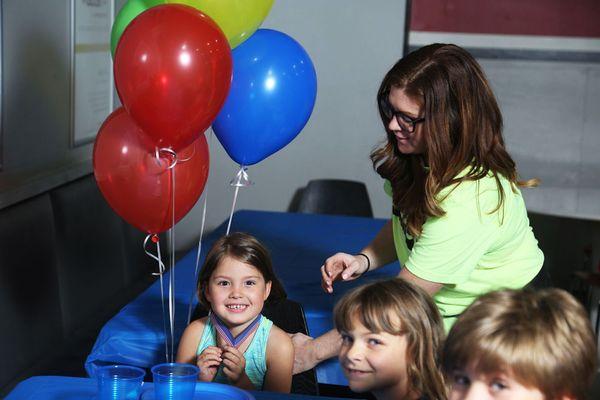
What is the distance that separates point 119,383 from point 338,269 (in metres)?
0.89

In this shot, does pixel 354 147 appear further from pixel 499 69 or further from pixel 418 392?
pixel 418 392

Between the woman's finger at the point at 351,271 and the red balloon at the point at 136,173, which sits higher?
the red balloon at the point at 136,173

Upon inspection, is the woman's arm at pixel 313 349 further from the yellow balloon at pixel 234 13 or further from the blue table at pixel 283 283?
the yellow balloon at pixel 234 13

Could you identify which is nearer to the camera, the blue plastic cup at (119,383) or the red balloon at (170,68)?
the blue plastic cup at (119,383)

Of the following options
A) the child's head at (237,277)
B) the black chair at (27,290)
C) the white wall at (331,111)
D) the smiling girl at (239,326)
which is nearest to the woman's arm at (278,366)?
the smiling girl at (239,326)

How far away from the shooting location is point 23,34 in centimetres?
358

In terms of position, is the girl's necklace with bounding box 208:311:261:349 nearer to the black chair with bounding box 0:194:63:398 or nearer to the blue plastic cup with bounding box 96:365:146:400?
the blue plastic cup with bounding box 96:365:146:400

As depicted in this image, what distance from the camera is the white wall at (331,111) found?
199 inches

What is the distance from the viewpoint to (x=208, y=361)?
2.33 meters

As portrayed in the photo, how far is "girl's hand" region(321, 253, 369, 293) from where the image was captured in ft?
8.09

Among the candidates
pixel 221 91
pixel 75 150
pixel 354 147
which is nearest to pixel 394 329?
pixel 221 91

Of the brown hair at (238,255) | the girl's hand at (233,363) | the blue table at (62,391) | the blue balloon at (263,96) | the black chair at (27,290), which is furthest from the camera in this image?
the black chair at (27,290)

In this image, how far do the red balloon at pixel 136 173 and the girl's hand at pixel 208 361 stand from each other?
0.38 meters

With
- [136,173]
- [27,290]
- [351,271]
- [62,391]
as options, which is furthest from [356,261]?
[27,290]
